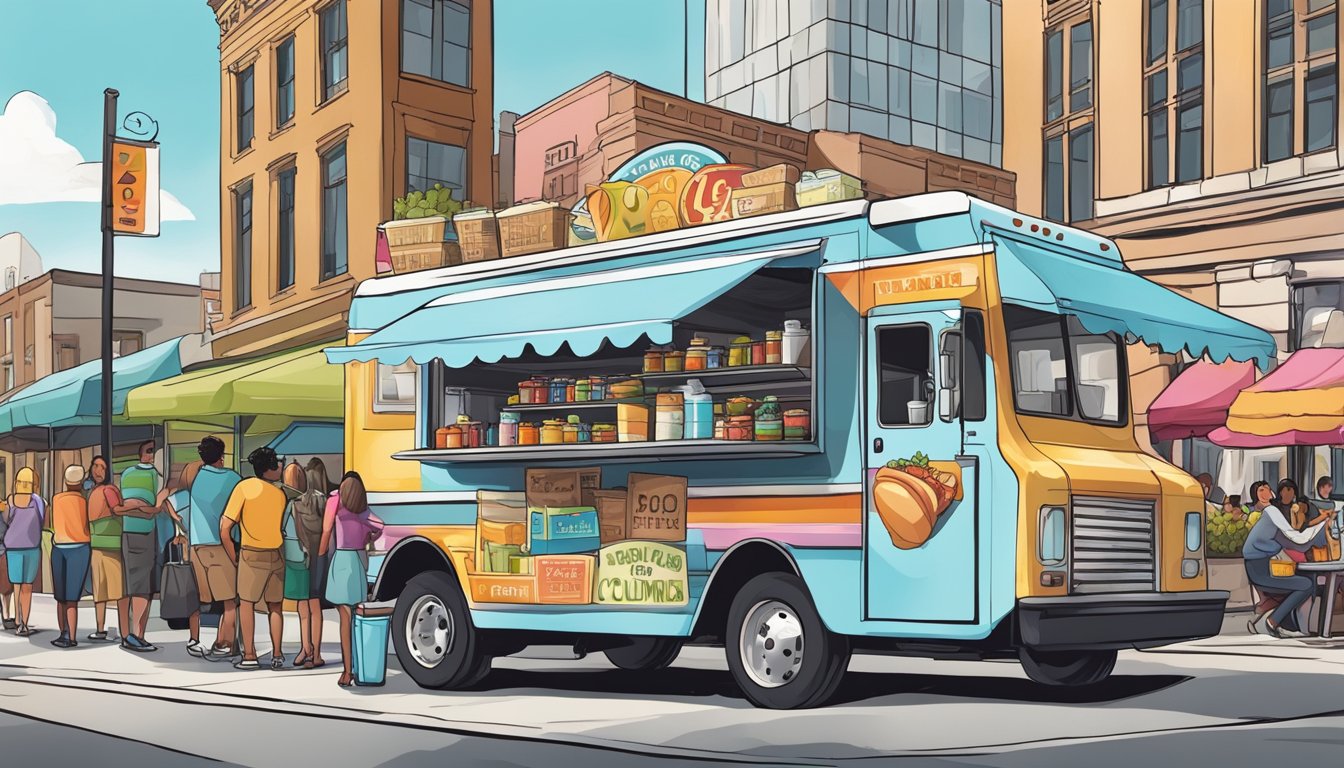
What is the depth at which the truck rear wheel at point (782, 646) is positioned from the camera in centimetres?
1062

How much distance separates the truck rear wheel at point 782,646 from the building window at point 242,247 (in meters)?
22.4

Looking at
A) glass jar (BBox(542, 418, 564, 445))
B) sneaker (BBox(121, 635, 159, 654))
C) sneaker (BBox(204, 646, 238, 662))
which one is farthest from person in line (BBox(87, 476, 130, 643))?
glass jar (BBox(542, 418, 564, 445))

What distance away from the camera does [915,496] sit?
1027cm

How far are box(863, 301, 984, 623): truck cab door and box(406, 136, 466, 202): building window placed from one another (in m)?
16.8

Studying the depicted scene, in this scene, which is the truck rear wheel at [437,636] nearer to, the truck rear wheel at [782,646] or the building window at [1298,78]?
the truck rear wheel at [782,646]

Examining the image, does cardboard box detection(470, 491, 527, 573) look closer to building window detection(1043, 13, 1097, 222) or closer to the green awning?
the green awning

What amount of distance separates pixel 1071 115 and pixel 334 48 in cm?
1343

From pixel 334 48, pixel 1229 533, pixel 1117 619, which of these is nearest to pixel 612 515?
pixel 1117 619

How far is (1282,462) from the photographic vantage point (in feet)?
81.6

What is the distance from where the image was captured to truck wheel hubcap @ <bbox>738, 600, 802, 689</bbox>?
1082 cm

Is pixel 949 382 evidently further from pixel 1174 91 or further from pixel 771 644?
pixel 1174 91

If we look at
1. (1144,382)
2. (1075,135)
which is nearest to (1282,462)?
(1144,382)

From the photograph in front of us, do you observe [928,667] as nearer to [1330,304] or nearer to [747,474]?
[747,474]

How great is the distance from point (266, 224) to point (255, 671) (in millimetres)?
17182
